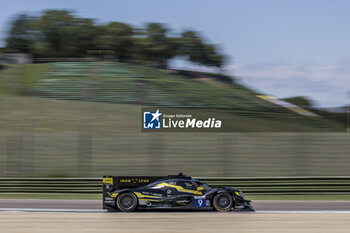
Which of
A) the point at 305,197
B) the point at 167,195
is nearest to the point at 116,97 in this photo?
the point at 305,197

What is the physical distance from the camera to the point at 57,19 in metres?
55.9

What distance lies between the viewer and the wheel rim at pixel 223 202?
11.1 meters

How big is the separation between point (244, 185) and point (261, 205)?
112 inches

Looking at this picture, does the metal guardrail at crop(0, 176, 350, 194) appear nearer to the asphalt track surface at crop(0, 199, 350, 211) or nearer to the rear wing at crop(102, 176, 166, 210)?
the asphalt track surface at crop(0, 199, 350, 211)

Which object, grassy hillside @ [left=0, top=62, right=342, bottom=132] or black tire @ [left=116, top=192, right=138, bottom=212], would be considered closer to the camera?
black tire @ [left=116, top=192, right=138, bottom=212]

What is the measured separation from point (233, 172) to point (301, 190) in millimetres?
3748

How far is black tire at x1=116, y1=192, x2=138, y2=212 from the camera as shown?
36.6ft

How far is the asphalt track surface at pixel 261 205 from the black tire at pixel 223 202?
1.55m

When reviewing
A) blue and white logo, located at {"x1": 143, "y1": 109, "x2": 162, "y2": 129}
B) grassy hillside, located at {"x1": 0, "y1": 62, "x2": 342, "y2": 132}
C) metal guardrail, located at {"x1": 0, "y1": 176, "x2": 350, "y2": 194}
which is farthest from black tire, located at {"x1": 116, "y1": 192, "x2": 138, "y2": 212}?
grassy hillside, located at {"x1": 0, "y1": 62, "x2": 342, "y2": 132}

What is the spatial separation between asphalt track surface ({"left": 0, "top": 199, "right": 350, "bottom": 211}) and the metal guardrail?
155 cm

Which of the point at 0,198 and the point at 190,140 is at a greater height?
the point at 190,140

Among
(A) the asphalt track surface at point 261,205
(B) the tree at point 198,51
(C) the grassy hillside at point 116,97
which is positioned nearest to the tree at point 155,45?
(B) the tree at point 198,51

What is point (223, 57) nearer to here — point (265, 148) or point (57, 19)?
point (57, 19)

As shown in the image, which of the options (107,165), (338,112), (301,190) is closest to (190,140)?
(107,165)
